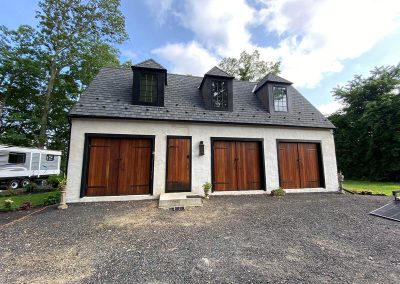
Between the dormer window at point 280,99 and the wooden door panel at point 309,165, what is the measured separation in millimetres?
2045

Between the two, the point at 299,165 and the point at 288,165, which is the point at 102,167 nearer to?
the point at 288,165

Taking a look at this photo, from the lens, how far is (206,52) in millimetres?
12328

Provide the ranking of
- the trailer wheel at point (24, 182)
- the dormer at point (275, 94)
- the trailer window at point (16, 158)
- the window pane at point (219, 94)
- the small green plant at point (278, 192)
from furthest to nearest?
the trailer wheel at point (24, 182) < the trailer window at point (16, 158) < the dormer at point (275, 94) < the window pane at point (219, 94) < the small green plant at point (278, 192)

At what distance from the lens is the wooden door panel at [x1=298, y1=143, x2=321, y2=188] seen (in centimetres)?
859

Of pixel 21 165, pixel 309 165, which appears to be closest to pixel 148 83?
pixel 309 165

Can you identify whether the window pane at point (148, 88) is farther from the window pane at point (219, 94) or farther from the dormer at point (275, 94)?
the dormer at point (275, 94)

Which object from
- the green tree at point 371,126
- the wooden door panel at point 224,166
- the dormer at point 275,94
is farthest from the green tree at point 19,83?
the green tree at point 371,126

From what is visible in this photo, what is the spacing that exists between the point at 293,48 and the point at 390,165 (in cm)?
1243

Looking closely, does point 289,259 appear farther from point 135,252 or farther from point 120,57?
point 120,57

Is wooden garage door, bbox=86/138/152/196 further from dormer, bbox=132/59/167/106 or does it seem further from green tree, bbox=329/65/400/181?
green tree, bbox=329/65/400/181

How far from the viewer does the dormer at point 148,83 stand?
25.8ft

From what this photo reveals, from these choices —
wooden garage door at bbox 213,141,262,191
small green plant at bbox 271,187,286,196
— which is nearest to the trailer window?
wooden garage door at bbox 213,141,262,191

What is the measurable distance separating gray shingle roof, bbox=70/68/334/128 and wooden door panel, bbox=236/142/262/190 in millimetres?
1136

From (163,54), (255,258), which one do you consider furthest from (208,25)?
(255,258)
